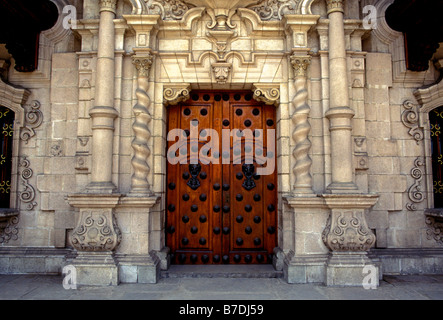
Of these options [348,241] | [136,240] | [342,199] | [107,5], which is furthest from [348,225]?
[107,5]

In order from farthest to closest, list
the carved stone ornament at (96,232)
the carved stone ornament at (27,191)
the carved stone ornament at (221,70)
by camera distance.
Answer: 1. the carved stone ornament at (27,191)
2. the carved stone ornament at (221,70)
3. the carved stone ornament at (96,232)

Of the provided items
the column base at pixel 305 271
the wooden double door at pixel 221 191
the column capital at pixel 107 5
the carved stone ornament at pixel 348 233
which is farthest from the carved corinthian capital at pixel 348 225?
the column capital at pixel 107 5

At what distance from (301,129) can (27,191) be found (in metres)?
4.76

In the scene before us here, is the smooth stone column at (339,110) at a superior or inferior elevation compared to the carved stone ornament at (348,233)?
superior

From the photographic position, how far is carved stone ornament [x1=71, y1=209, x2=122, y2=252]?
4848 mm

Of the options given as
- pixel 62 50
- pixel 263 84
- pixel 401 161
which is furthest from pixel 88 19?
pixel 401 161

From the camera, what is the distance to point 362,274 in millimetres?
4770

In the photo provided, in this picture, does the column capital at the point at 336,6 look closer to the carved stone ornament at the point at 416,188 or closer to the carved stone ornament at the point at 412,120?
the carved stone ornament at the point at 412,120

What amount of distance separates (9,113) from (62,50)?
148 cm

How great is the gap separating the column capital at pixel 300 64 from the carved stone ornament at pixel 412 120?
1.98 metres

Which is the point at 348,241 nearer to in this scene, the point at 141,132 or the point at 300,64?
the point at 300,64

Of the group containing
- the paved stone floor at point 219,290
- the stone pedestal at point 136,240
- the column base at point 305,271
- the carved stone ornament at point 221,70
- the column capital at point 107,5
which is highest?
the column capital at point 107,5

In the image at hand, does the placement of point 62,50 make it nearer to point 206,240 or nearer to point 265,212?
point 206,240

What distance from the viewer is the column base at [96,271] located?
4.78 m
